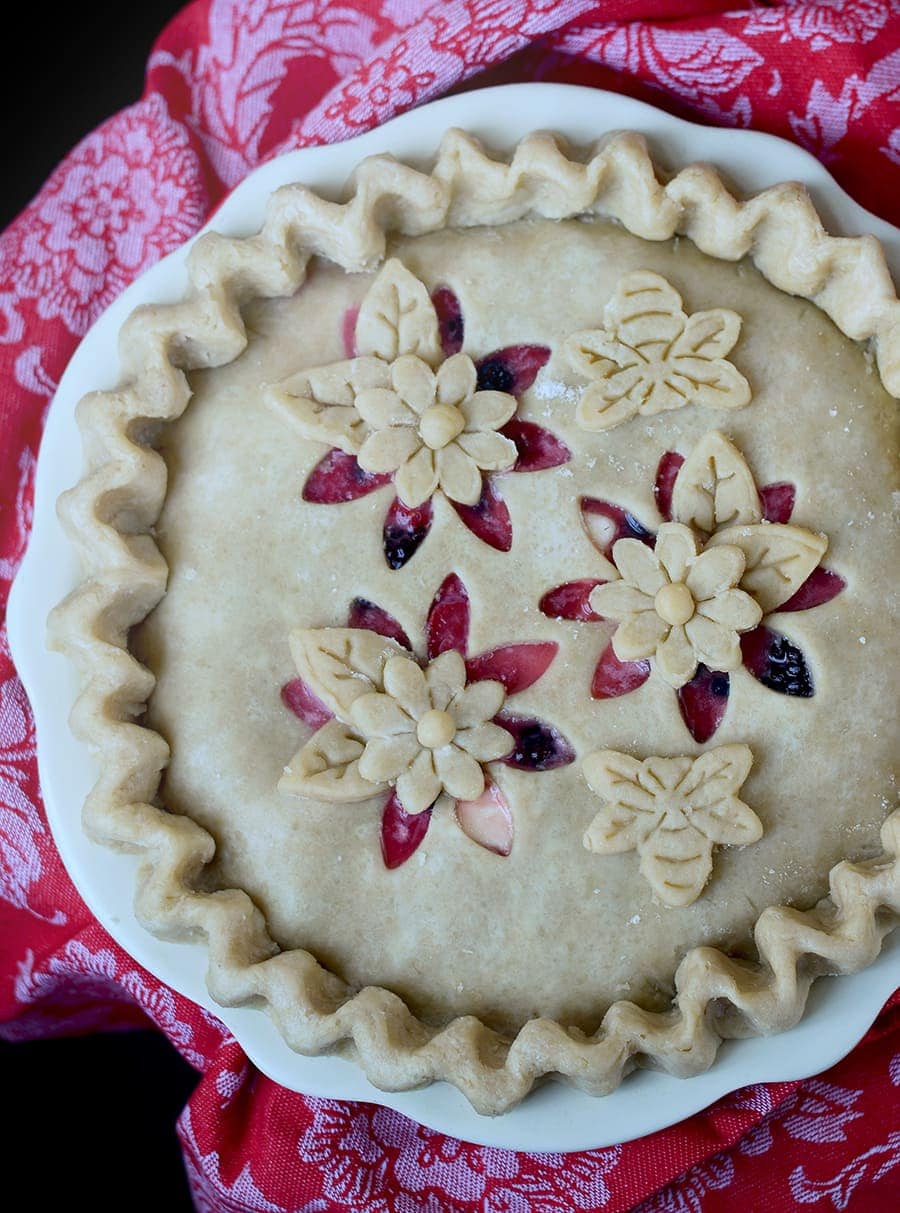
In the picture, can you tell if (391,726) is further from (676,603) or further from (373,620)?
(676,603)

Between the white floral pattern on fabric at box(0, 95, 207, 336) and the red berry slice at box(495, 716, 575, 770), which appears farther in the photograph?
the white floral pattern on fabric at box(0, 95, 207, 336)

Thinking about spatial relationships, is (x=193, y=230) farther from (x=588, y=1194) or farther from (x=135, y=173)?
(x=588, y=1194)

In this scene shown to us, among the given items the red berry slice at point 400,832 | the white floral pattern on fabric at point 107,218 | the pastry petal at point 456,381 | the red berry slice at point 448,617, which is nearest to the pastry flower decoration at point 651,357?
the pastry petal at point 456,381

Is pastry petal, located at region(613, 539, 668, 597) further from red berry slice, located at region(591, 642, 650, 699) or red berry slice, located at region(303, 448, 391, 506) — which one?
red berry slice, located at region(303, 448, 391, 506)

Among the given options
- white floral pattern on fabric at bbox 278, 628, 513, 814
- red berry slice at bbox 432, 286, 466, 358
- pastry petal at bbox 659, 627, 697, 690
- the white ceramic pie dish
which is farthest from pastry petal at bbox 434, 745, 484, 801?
red berry slice at bbox 432, 286, 466, 358

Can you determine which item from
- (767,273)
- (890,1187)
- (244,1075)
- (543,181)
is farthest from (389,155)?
(890,1187)

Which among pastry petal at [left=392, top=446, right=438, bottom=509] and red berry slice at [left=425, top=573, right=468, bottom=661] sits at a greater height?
pastry petal at [left=392, top=446, right=438, bottom=509]
